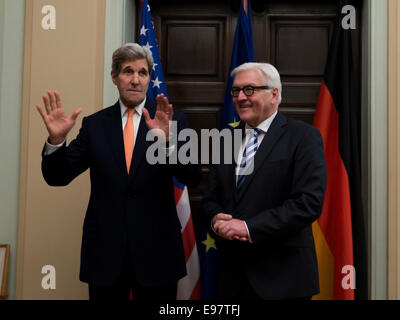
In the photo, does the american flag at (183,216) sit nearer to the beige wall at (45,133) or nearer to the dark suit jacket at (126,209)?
the beige wall at (45,133)

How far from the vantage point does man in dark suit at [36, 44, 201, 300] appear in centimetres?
193

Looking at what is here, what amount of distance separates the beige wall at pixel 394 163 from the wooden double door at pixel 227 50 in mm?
482

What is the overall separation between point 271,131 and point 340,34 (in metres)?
1.30

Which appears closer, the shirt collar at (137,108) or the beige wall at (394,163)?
the shirt collar at (137,108)

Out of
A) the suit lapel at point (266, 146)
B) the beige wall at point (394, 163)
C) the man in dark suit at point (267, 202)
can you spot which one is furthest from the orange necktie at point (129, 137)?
the beige wall at point (394, 163)

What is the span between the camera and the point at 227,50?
3242 mm

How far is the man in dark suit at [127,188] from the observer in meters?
1.93

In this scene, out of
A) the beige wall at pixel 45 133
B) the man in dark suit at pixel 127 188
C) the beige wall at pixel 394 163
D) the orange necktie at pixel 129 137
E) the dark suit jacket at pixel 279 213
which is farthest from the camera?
the beige wall at pixel 45 133

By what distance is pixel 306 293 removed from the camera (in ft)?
6.05

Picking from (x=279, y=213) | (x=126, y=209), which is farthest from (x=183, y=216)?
(x=279, y=213)

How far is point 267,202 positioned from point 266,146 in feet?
0.79

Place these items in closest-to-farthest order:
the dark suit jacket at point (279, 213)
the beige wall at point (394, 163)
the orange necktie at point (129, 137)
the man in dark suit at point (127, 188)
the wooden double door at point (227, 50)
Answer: the dark suit jacket at point (279, 213) < the man in dark suit at point (127, 188) < the orange necktie at point (129, 137) < the beige wall at point (394, 163) < the wooden double door at point (227, 50)

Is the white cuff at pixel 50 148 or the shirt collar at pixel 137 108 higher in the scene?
the shirt collar at pixel 137 108

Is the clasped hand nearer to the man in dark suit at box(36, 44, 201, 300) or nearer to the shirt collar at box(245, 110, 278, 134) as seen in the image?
the man in dark suit at box(36, 44, 201, 300)
